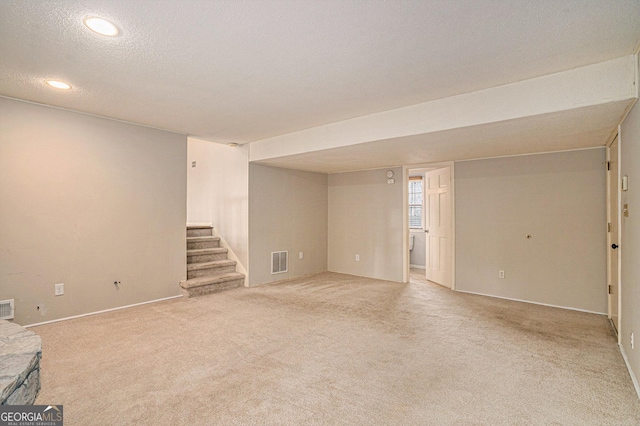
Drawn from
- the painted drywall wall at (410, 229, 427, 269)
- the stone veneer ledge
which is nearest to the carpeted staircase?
the stone veneer ledge

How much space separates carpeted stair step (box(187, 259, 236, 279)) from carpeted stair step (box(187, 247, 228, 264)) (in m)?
0.09

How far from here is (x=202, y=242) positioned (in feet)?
18.5

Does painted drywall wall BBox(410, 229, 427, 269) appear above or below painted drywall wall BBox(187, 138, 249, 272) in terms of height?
below

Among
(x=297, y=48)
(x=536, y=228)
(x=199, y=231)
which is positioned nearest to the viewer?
(x=297, y=48)

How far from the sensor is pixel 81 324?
11.6 feet

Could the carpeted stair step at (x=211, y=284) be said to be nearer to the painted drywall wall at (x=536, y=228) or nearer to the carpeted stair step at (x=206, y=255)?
the carpeted stair step at (x=206, y=255)

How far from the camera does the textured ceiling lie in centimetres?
184

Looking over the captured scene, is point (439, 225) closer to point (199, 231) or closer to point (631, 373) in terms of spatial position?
point (631, 373)

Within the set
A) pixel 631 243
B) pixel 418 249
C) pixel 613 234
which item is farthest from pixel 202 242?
pixel 613 234

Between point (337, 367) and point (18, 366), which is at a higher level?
point (18, 366)

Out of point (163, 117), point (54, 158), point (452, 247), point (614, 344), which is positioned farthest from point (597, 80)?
point (54, 158)

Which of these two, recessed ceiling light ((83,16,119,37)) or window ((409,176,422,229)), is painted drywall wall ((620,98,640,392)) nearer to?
recessed ceiling light ((83,16,119,37))

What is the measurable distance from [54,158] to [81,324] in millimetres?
1871

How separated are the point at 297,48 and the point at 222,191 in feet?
13.3
